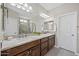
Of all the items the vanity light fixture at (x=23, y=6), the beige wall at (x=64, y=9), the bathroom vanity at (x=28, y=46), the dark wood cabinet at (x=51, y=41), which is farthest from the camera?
the dark wood cabinet at (x=51, y=41)

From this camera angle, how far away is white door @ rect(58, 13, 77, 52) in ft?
5.89

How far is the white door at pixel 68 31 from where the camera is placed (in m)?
1.79

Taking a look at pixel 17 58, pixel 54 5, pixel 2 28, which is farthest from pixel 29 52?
pixel 54 5

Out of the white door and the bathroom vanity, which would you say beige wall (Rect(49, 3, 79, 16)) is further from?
the bathroom vanity

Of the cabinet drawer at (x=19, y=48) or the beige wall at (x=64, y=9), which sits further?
the beige wall at (x=64, y=9)

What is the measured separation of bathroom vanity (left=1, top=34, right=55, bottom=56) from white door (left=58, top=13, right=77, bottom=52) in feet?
0.86

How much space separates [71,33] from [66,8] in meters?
0.52

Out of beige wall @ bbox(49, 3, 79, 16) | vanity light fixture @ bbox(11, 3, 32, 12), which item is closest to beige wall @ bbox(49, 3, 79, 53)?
beige wall @ bbox(49, 3, 79, 16)

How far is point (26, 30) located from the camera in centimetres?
182

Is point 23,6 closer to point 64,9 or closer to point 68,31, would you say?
point 64,9

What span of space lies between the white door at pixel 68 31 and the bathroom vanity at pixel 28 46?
0.86 ft

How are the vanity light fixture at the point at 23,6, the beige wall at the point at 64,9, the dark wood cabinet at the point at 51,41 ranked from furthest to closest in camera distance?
the dark wood cabinet at the point at 51,41
the beige wall at the point at 64,9
the vanity light fixture at the point at 23,6

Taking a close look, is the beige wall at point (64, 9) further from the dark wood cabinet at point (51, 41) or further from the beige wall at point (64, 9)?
the dark wood cabinet at point (51, 41)

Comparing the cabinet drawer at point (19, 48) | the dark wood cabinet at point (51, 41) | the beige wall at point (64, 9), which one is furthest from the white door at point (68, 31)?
the cabinet drawer at point (19, 48)
